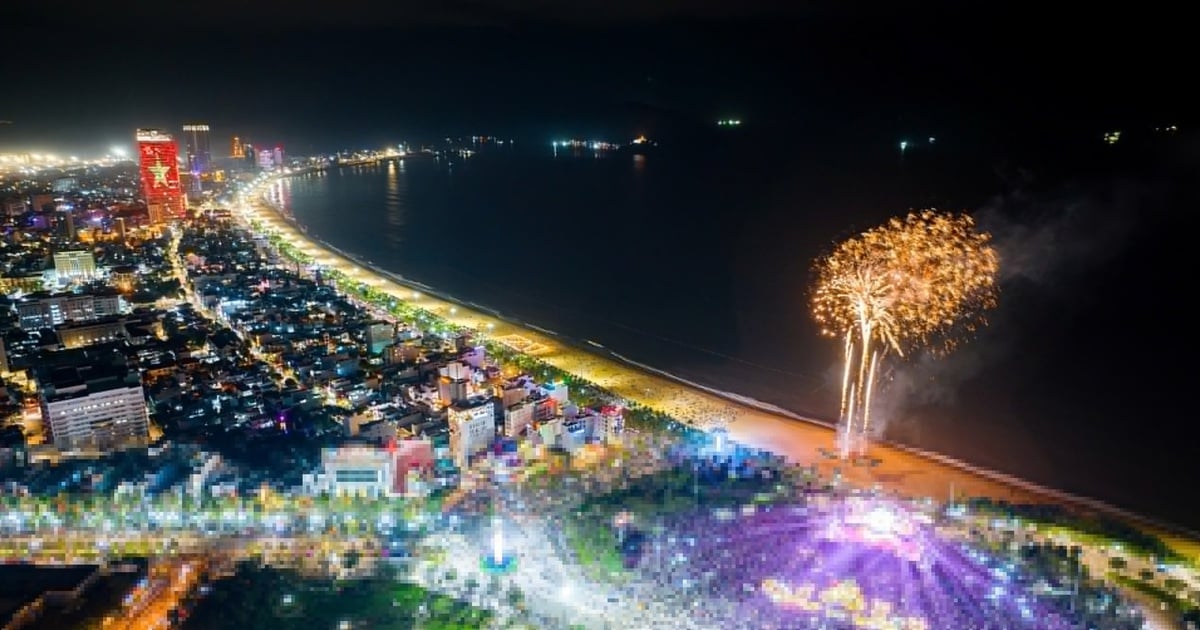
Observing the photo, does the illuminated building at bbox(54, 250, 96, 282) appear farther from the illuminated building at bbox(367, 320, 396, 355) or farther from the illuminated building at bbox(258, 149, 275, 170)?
the illuminated building at bbox(258, 149, 275, 170)

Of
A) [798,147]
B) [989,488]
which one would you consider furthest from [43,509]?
[798,147]

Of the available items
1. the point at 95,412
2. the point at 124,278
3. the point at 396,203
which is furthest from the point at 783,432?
the point at 396,203

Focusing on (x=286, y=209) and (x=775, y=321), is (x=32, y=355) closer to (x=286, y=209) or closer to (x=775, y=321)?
(x=775, y=321)

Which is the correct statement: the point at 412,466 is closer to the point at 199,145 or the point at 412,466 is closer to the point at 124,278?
the point at 124,278

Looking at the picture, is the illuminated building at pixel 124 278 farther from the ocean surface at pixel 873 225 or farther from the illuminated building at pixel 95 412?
the illuminated building at pixel 95 412

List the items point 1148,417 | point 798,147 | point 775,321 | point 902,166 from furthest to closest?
point 798,147 → point 902,166 → point 775,321 → point 1148,417

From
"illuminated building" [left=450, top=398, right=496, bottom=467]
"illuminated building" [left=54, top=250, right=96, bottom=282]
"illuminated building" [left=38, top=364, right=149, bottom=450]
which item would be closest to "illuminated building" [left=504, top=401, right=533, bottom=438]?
"illuminated building" [left=450, top=398, right=496, bottom=467]
